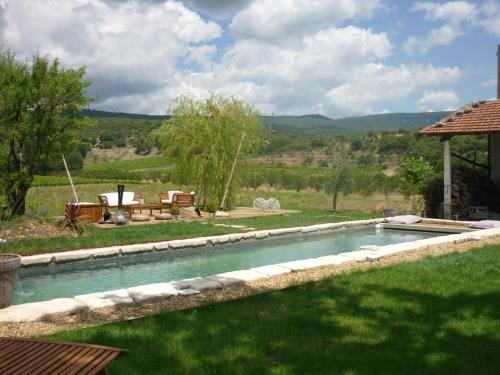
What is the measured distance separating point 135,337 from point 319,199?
18447mm

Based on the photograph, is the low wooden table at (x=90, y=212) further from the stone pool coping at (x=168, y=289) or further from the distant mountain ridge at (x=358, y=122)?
the distant mountain ridge at (x=358, y=122)

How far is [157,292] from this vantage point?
576 cm

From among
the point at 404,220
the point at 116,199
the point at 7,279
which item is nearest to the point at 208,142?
the point at 116,199

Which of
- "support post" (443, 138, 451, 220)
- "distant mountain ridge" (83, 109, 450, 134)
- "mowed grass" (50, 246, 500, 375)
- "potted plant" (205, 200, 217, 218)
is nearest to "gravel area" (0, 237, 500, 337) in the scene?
"mowed grass" (50, 246, 500, 375)

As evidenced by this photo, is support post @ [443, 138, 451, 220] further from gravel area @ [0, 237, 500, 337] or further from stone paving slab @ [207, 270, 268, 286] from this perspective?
stone paving slab @ [207, 270, 268, 286]

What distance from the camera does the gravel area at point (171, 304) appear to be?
4.71 meters

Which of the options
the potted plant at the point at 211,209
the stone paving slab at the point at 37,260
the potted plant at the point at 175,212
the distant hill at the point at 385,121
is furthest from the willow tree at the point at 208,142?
the distant hill at the point at 385,121

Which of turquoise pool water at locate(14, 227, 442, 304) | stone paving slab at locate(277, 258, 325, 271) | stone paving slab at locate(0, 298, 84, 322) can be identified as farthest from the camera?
turquoise pool water at locate(14, 227, 442, 304)

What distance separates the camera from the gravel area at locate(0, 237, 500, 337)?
15.5ft

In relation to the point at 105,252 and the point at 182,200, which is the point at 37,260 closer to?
the point at 105,252

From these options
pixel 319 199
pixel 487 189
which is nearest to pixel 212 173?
pixel 319 199

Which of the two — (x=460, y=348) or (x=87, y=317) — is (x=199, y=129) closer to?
(x=87, y=317)

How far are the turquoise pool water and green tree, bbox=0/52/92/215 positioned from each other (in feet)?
14.9

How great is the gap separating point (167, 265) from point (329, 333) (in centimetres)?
536
